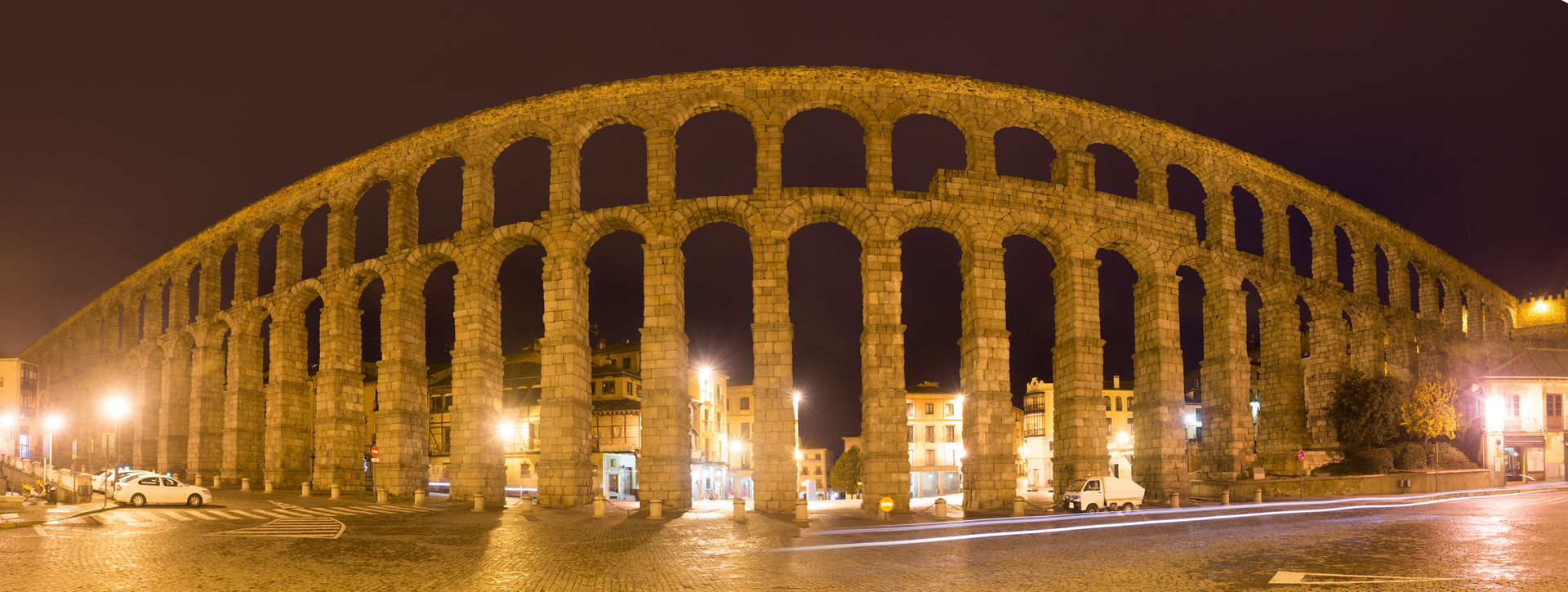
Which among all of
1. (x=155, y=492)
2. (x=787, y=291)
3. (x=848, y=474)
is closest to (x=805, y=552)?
(x=787, y=291)

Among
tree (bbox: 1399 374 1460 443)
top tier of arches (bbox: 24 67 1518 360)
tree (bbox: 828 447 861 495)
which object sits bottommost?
tree (bbox: 828 447 861 495)

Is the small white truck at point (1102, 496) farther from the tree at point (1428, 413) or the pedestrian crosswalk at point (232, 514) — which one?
the pedestrian crosswalk at point (232, 514)

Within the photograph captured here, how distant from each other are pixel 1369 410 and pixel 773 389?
2858 cm

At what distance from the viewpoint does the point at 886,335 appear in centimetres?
3341

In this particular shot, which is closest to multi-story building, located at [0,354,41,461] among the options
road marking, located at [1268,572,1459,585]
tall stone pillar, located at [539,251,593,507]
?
tall stone pillar, located at [539,251,593,507]

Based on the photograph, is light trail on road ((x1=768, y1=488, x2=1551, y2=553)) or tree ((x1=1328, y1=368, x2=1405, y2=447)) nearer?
light trail on road ((x1=768, y1=488, x2=1551, y2=553))

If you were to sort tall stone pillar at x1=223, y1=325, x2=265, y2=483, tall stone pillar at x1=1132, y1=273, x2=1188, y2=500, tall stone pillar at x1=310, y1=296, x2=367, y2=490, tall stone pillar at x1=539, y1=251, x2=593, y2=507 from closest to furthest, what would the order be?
tall stone pillar at x1=539, y1=251, x2=593, y2=507 < tall stone pillar at x1=1132, y1=273, x2=1188, y2=500 < tall stone pillar at x1=310, y1=296, x2=367, y2=490 < tall stone pillar at x1=223, y1=325, x2=265, y2=483

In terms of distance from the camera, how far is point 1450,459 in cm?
4228

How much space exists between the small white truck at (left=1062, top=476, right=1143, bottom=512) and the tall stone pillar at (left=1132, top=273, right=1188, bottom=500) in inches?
215

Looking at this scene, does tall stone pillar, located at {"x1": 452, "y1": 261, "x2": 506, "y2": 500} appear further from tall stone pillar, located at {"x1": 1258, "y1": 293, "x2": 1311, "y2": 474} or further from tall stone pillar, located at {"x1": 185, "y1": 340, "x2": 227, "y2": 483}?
tall stone pillar, located at {"x1": 1258, "y1": 293, "x2": 1311, "y2": 474}

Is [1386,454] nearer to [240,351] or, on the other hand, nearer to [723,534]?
[723,534]

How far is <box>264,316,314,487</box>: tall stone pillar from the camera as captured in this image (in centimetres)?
4434

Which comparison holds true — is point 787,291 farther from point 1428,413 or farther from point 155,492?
point 1428,413

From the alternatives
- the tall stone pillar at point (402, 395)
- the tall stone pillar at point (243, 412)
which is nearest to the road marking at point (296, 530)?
the tall stone pillar at point (402, 395)
